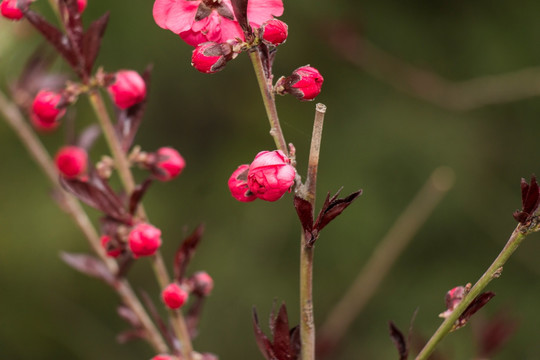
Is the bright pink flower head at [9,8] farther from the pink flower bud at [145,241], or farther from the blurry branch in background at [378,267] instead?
the blurry branch in background at [378,267]

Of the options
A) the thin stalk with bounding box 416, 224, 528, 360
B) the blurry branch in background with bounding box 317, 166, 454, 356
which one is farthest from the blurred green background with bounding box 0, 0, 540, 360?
the thin stalk with bounding box 416, 224, 528, 360

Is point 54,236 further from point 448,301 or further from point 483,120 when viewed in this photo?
point 448,301

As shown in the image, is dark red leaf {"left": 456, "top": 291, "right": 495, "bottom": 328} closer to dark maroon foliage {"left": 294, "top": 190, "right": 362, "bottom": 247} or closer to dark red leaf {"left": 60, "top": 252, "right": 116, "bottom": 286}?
dark maroon foliage {"left": 294, "top": 190, "right": 362, "bottom": 247}

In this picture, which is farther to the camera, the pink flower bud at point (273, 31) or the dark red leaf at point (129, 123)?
the dark red leaf at point (129, 123)

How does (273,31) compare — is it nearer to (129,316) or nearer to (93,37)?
(93,37)

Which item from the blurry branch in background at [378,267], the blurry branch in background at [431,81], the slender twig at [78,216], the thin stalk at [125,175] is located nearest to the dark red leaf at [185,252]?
the thin stalk at [125,175]

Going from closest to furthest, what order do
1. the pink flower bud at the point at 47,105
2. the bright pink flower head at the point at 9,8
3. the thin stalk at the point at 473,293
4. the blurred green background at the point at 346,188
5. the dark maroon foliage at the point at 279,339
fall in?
the thin stalk at the point at 473,293, the dark maroon foliage at the point at 279,339, the bright pink flower head at the point at 9,8, the pink flower bud at the point at 47,105, the blurred green background at the point at 346,188
